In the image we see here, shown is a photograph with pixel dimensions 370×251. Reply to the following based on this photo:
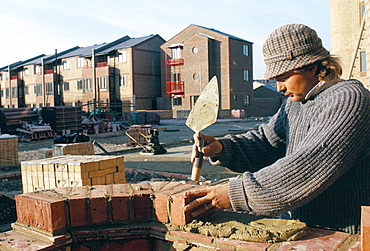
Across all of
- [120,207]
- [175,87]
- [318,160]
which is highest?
[175,87]

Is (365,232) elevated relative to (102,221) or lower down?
elevated

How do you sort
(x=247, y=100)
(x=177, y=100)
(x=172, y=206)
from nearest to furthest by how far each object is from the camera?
1. (x=172, y=206)
2. (x=247, y=100)
3. (x=177, y=100)

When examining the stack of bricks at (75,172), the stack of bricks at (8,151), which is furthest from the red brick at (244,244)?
the stack of bricks at (8,151)

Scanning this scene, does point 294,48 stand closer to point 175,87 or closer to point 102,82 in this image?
point 175,87

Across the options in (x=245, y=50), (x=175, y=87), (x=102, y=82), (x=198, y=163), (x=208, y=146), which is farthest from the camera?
(x=102, y=82)

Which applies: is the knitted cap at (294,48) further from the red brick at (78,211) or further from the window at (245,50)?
the window at (245,50)

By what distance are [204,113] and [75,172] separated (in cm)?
290

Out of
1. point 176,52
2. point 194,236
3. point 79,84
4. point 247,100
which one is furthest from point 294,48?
point 79,84

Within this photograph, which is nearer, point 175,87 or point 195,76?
point 195,76

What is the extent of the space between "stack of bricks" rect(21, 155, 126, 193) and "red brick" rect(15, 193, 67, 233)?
2497 millimetres

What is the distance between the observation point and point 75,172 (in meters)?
5.00

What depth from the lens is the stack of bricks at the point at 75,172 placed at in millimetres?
4988

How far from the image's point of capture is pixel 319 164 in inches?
71.4

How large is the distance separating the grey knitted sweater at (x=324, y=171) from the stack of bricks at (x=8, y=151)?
10.9 meters
